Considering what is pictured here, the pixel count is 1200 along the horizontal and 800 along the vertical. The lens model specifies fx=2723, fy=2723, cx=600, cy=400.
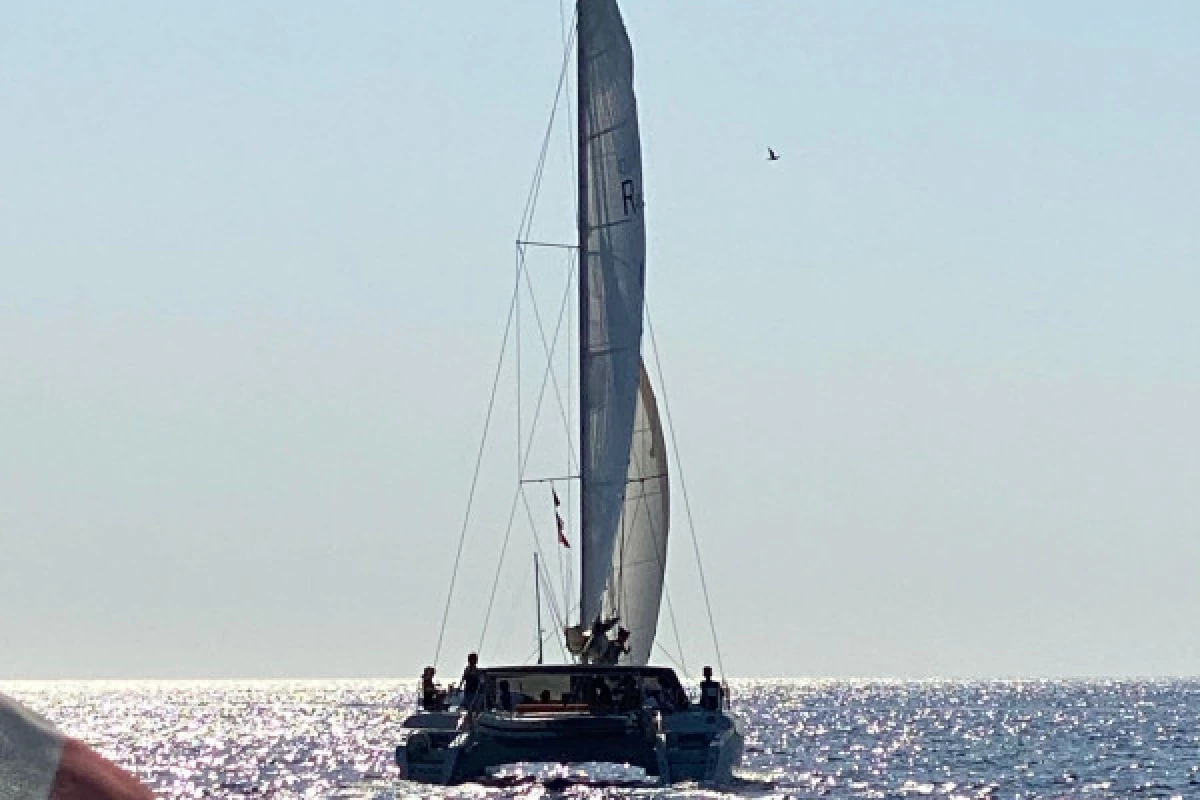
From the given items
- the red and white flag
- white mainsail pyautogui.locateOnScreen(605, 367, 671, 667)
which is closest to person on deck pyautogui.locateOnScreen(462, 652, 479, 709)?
white mainsail pyautogui.locateOnScreen(605, 367, 671, 667)

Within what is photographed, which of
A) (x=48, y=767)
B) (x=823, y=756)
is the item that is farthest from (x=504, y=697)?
(x=48, y=767)

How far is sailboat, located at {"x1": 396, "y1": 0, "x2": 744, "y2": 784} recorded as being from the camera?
4144cm

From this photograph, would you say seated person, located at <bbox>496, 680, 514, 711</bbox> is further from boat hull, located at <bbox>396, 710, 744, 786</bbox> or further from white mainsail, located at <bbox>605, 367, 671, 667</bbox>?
white mainsail, located at <bbox>605, 367, 671, 667</bbox>

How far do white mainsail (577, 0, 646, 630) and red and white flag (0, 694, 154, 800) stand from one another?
4597 centimetres

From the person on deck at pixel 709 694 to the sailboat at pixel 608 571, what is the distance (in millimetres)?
84

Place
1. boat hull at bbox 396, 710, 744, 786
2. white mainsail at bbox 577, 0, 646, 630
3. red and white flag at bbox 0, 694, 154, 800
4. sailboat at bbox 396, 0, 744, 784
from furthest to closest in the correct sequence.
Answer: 1. white mainsail at bbox 577, 0, 646, 630
2. sailboat at bbox 396, 0, 744, 784
3. boat hull at bbox 396, 710, 744, 786
4. red and white flag at bbox 0, 694, 154, 800

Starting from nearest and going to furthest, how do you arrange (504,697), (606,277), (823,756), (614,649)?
(504,697)
(614,649)
(606,277)
(823,756)

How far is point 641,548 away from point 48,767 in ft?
165

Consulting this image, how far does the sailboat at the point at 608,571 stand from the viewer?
4144 centimetres

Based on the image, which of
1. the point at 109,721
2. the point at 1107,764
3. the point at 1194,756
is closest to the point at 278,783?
the point at 1107,764

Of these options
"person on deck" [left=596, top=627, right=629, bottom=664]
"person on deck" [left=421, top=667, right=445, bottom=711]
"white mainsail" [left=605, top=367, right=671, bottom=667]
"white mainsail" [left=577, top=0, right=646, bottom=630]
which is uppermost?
"white mainsail" [left=577, top=0, right=646, bottom=630]

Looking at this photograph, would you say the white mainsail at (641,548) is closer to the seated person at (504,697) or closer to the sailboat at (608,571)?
the sailboat at (608,571)

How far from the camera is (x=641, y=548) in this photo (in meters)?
52.4

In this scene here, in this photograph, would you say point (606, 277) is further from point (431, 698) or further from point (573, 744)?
point (573, 744)
